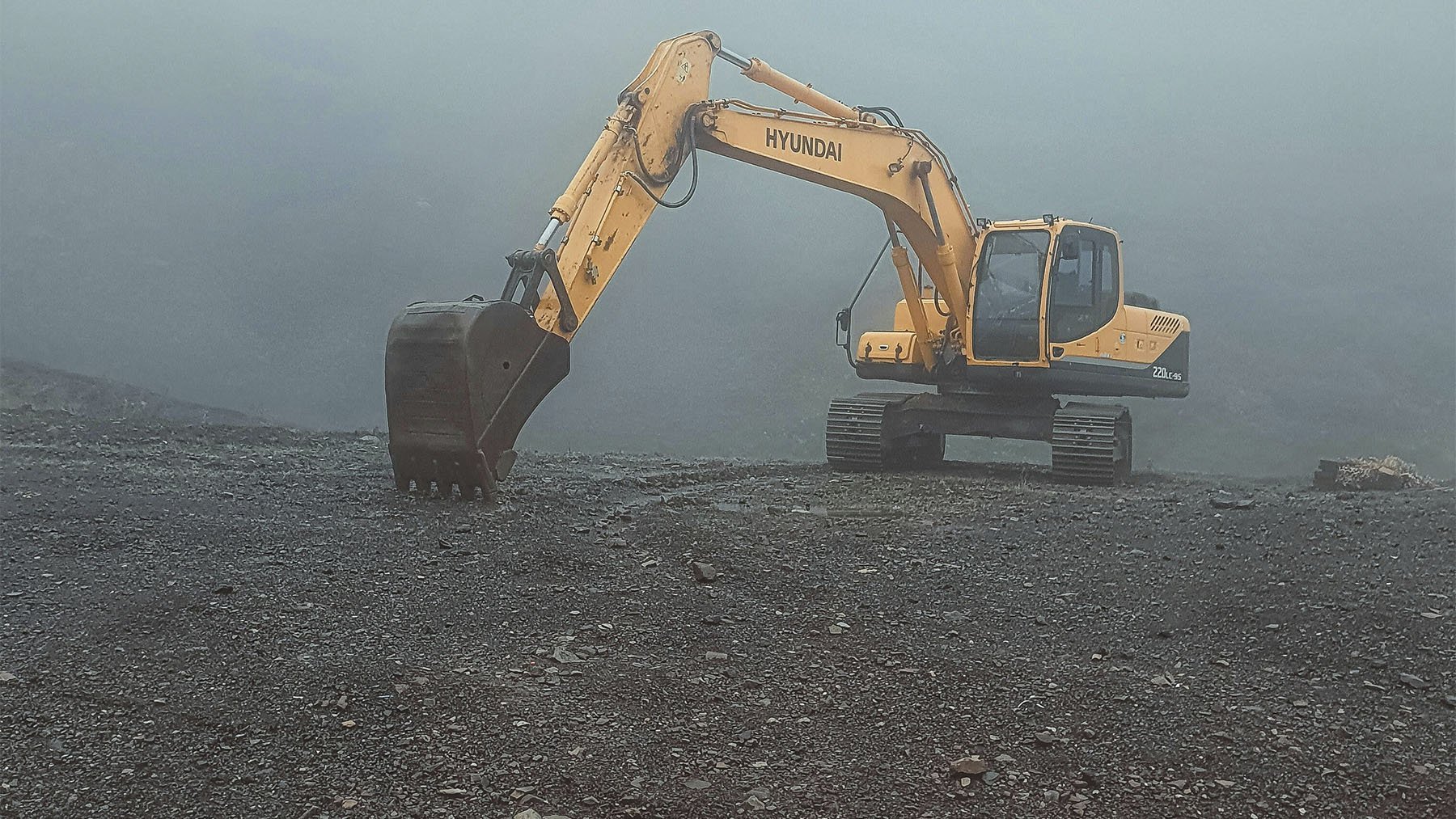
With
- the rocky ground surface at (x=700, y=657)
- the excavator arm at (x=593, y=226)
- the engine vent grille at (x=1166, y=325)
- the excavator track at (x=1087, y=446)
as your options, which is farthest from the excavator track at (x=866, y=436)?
the rocky ground surface at (x=700, y=657)

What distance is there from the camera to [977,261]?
9711 mm

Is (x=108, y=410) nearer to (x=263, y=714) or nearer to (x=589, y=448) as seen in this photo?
(x=589, y=448)

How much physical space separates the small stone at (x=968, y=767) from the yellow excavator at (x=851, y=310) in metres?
3.52

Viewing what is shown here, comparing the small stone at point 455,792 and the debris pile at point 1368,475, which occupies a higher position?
the debris pile at point 1368,475

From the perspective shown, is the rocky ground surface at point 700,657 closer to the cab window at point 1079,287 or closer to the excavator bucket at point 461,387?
the excavator bucket at point 461,387

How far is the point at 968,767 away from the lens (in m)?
3.08

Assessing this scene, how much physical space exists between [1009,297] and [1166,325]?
1.74 meters

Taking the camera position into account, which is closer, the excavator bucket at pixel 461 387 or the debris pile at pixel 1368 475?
the excavator bucket at pixel 461 387

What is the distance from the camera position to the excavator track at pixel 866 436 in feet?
32.9

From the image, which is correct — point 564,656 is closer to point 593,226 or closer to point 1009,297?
point 593,226

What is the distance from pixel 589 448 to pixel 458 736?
54.3 feet

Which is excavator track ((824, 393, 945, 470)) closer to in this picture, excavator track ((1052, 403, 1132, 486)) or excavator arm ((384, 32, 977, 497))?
excavator track ((1052, 403, 1132, 486))

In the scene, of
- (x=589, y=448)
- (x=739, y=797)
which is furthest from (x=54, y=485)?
(x=589, y=448)

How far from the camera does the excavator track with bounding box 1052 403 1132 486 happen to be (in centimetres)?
898
